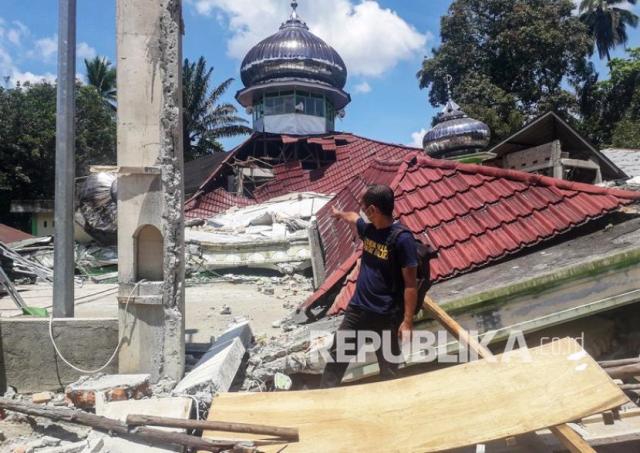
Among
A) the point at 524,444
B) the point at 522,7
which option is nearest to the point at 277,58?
the point at 522,7

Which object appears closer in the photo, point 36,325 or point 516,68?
point 36,325

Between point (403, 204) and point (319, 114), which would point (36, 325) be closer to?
point (403, 204)

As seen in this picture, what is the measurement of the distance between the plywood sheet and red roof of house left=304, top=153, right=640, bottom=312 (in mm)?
1893

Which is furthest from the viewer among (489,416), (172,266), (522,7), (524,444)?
(522,7)

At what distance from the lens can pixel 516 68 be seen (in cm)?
2305

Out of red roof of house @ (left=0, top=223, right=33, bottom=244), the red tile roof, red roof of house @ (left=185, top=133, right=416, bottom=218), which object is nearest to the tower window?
red roof of house @ (left=185, top=133, right=416, bottom=218)

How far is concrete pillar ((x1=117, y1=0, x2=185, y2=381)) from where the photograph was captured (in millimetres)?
3965

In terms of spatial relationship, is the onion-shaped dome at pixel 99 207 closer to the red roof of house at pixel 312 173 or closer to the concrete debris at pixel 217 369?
the red roof of house at pixel 312 173

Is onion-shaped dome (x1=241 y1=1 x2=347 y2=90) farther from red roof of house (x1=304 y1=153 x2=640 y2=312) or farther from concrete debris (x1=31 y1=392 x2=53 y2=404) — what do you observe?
concrete debris (x1=31 y1=392 x2=53 y2=404)

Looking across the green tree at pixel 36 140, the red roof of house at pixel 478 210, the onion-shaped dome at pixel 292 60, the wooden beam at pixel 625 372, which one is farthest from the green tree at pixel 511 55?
the wooden beam at pixel 625 372

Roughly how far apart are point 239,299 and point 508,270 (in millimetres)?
5764

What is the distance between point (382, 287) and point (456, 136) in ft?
19.2

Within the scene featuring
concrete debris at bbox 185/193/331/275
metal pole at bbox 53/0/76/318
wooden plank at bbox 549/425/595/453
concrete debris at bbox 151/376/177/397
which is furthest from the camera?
concrete debris at bbox 185/193/331/275

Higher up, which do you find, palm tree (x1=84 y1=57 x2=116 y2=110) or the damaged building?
palm tree (x1=84 y1=57 x2=116 y2=110)
